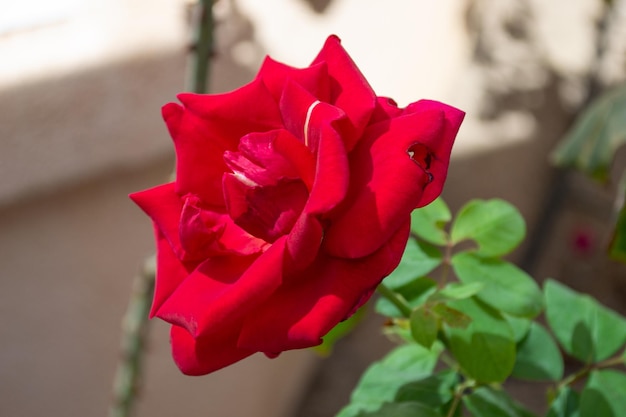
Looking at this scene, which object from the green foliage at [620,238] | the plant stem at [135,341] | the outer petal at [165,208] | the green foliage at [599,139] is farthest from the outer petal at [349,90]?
the green foliage at [599,139]

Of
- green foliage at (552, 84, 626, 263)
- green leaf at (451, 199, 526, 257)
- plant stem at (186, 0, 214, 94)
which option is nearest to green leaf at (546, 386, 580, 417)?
green leaf at (451, 199, 526, 257)

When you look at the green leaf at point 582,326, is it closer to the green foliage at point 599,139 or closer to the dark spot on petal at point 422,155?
the dark spot on petal at point 422,155

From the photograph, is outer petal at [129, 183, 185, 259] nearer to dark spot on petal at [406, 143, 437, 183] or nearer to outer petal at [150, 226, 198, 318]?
outer petal at [150, 226, 198, 318]

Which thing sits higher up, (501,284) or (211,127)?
(211,127)

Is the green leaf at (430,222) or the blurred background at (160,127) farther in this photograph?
the blurred background at (160,127)

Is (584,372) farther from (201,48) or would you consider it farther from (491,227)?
(201,48)

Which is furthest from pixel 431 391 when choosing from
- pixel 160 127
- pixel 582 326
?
pixel 160 127

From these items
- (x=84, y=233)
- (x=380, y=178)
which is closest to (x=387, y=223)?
(x=380, y=178)
